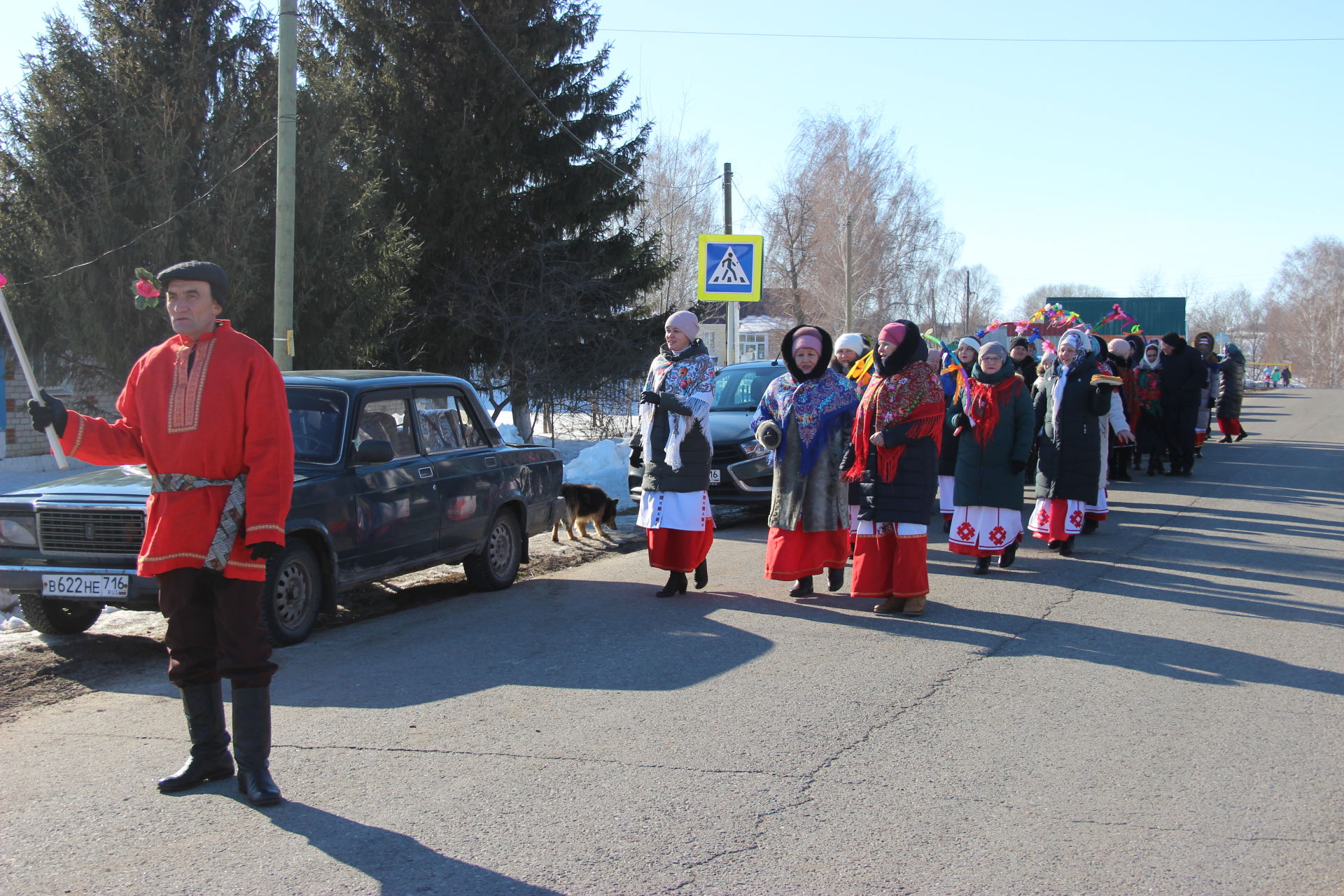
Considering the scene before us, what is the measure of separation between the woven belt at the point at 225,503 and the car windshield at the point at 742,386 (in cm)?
896

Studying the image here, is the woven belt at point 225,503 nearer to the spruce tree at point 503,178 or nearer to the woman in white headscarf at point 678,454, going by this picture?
the woman in white headscarf at point 678,454

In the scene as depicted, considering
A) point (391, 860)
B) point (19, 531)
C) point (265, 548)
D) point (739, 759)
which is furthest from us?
point (19, 531)

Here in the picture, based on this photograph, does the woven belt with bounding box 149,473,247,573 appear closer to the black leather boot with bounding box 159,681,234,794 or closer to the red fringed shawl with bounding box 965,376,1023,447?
the black leather boot with bounding box 159,681,234,794

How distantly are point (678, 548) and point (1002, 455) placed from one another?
293 cm

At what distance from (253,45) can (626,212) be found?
8021mm

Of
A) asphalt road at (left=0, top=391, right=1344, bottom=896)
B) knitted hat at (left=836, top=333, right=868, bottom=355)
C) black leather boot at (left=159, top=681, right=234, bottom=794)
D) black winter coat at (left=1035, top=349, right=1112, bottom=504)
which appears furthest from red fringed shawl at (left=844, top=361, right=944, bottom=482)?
black leather boot at (left=159, top=681, right=234, bottom=794)

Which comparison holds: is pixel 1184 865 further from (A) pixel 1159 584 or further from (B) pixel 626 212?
(B) pixel 626 212

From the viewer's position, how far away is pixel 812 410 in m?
7.83

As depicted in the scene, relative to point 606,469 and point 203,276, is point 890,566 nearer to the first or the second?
point 203,276

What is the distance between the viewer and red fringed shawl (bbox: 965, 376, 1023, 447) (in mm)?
8891

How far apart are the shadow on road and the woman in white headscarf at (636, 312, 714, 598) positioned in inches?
171

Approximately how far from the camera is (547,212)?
2036cm

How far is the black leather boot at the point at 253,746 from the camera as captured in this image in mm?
4027

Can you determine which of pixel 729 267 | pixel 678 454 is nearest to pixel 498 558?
pixel 678 454
